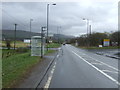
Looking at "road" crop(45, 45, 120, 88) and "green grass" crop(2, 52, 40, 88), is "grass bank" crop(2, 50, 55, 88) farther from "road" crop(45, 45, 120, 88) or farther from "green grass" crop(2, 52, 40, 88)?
"road" crop(45, 45, 120, 88)

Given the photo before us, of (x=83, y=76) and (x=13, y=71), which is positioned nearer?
(x=83, y=76)

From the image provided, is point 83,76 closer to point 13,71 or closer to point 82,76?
point 82,76

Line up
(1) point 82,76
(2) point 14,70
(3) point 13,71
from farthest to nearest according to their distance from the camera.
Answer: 1. (2) point 14,70
2. (3) point 13,71
3. (1) point 82,76

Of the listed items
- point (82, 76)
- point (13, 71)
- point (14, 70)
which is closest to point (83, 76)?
point (82, 76)

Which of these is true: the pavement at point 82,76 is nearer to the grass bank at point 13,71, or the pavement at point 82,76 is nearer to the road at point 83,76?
the road at point 83,76

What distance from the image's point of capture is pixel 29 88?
625cm

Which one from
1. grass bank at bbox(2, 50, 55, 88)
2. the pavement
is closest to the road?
the pavement

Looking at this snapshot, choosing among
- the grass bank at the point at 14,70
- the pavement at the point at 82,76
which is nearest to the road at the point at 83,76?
the pavement at the point at 82,76

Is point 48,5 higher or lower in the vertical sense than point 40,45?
higher

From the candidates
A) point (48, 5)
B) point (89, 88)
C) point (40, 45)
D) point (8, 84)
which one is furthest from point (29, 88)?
point (48, 5)

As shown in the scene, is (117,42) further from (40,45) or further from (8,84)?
(8,84)

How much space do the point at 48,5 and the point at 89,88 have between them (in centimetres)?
2839

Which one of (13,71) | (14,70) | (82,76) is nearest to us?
(82,76)

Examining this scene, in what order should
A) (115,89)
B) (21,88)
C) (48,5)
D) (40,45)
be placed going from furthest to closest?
(48,5), (40,45), (115,89), (21,88)
